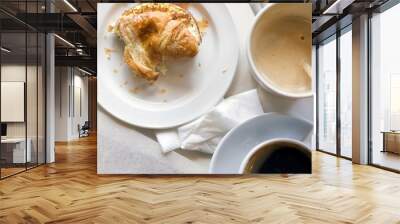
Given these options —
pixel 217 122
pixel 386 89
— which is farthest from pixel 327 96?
pixel 217 122

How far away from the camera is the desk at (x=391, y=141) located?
6.33 m

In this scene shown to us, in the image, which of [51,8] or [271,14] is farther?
[51,8]

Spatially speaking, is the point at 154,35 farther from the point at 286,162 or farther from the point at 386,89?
the point at 386,89

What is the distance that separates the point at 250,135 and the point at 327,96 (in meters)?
5.09

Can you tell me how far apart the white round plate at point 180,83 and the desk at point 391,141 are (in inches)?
128

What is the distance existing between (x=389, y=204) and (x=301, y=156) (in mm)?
1571

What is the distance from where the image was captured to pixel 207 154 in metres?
5.30

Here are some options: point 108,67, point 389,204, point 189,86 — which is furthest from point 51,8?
point 389,204

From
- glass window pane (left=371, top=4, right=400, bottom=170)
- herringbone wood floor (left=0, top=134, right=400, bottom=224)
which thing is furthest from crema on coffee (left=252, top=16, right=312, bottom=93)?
glass window pane (left=371, top=4, right=400, bottom=170)

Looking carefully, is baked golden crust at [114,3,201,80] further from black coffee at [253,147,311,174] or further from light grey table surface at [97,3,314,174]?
black coffee at [253,147,311,174]

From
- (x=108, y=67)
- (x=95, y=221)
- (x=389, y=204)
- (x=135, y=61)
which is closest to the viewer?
(x=95, y=221)

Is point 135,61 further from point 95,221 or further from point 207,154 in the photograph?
point 95,221

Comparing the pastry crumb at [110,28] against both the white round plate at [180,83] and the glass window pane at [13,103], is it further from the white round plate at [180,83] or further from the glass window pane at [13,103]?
the glass window pane at [13,103]

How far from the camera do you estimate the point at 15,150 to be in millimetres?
6039
